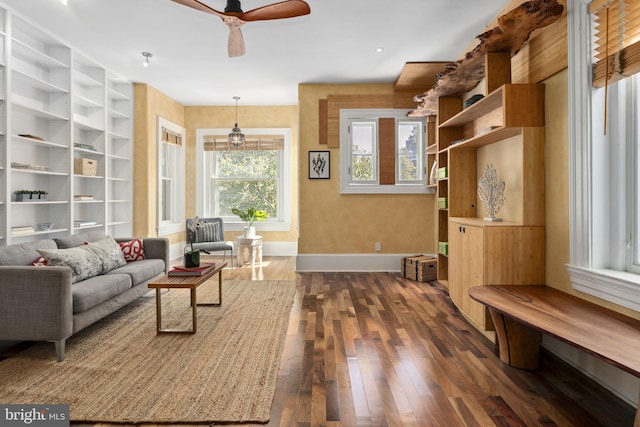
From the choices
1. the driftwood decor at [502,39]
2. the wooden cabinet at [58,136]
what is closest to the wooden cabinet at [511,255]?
the driftwood decor at [502,39]

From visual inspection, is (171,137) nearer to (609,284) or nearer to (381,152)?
(381,152)

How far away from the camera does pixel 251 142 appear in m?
7.34

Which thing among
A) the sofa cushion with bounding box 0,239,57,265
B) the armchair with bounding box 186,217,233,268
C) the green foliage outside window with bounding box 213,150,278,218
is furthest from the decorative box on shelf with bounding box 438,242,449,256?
the sofa cushion with bounding box 0,239,57,265

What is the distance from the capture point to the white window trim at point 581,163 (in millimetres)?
2385

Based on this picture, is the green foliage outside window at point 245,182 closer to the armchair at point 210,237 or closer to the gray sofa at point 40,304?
the armchair at point 210,237

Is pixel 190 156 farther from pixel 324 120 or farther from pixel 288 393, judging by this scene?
pixel 288 393

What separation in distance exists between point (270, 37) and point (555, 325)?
12.8 ft

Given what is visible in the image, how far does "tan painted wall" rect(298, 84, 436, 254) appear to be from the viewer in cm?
582

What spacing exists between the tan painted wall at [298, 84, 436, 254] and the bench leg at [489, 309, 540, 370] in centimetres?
333

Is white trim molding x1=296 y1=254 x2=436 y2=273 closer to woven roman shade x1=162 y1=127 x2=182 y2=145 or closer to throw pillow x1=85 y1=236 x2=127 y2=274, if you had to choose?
throw pillow x1=85 y1=236 x2=127 y2=274

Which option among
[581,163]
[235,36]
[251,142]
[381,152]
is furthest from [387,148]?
[581,163]

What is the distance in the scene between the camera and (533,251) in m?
2.84

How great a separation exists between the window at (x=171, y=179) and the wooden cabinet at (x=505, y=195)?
4.79 metres

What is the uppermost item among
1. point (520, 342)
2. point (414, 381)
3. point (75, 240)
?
point (75, 240)
